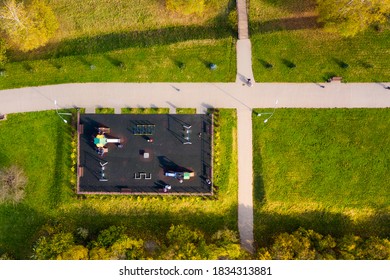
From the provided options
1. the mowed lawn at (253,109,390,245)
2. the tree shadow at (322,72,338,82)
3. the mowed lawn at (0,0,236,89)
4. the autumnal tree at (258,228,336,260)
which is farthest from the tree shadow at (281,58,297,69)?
the autumnal tree at (258,228,336,260)

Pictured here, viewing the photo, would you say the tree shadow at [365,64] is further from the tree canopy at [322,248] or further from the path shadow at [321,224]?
the tree canopy at [322,248]

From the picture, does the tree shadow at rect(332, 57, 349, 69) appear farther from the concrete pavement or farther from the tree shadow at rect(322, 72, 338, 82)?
the concrete pavement

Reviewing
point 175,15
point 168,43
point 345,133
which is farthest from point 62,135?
point 345,133

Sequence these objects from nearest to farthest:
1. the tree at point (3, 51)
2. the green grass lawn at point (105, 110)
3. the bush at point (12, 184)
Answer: the bush at point (12, 184)
the green grass lawn at point (105, 110)
the tree at point (3, 51)

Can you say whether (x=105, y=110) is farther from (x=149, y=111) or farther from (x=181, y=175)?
(x=181, y=175)

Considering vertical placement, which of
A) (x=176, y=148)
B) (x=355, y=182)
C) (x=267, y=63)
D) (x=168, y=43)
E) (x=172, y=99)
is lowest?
(x=355, y=182)

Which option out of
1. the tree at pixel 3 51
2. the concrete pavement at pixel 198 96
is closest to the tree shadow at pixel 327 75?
the concrete pavement at pixel 198 96

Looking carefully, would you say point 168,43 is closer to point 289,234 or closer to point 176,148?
point 176,148
